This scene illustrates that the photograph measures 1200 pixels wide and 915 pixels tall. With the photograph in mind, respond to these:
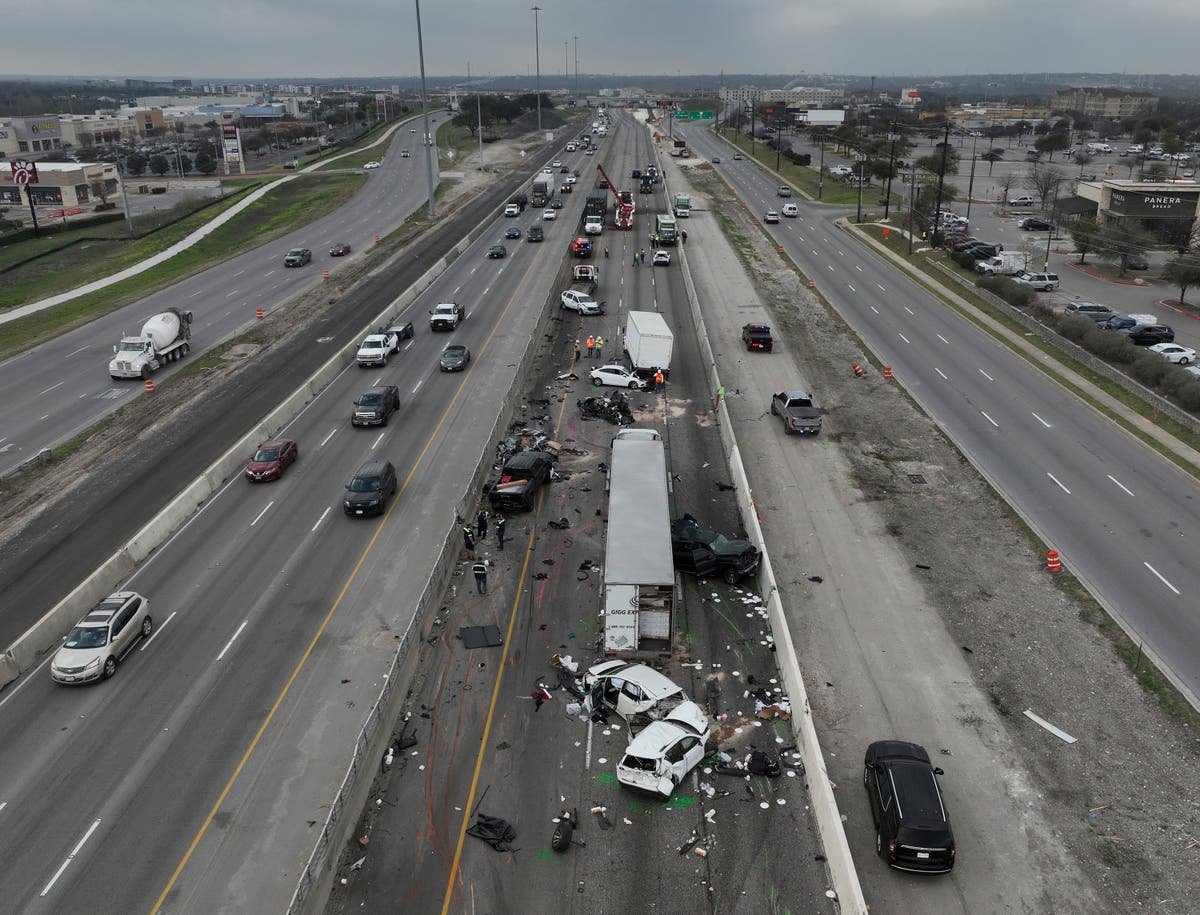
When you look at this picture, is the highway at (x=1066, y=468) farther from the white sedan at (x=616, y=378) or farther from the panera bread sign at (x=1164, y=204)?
the panera bread sign at (x=1164, y=204)

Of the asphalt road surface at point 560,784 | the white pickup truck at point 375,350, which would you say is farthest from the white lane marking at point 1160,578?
the white pickup truck at point 375,350

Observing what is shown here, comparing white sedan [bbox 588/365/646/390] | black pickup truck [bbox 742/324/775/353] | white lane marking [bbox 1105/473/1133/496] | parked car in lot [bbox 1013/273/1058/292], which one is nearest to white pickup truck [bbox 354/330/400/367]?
white sedan [bbox 588/365/646/390]

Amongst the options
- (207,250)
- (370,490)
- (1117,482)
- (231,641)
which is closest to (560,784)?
(231,641)

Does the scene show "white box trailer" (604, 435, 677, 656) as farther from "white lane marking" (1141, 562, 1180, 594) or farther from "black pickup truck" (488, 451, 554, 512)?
"white lane marking" (1141, 562, 1180, 594)

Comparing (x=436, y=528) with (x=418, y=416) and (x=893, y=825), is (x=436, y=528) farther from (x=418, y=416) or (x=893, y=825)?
(x=893, y=825)

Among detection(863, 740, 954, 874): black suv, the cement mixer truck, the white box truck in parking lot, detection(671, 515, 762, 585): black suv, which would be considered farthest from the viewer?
the cement mixer truck
